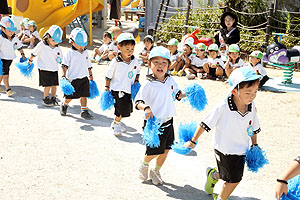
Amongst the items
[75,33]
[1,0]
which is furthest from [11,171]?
[1,0]

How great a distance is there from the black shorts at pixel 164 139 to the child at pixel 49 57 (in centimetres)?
384

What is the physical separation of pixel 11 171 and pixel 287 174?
3.34 meters

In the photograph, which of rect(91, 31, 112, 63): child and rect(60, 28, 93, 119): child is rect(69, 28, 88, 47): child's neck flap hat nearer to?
rect(60, 28, 93, 119): child

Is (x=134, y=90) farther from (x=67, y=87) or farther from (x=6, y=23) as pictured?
(x=6, y=23)

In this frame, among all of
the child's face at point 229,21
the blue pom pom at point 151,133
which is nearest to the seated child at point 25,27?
the child's face at point 229,21

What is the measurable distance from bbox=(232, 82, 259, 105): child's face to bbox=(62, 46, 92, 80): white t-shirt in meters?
3.91

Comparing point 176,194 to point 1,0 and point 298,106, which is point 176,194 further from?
point 1,0

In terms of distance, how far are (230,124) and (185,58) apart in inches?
294

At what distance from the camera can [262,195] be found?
4219 millimetres

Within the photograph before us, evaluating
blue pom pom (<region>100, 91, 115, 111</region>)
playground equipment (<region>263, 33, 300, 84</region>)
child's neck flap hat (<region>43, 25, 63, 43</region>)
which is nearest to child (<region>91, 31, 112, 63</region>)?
child's neck flap hat (<region>43, 25, 63, 43</region>)

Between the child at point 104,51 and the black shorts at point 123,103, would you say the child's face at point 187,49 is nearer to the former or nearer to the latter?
the child at point 104,51

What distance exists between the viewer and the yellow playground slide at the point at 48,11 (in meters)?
15.7

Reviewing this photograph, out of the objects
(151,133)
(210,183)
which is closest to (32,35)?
(151,133)

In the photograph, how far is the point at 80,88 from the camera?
22.5 feet
